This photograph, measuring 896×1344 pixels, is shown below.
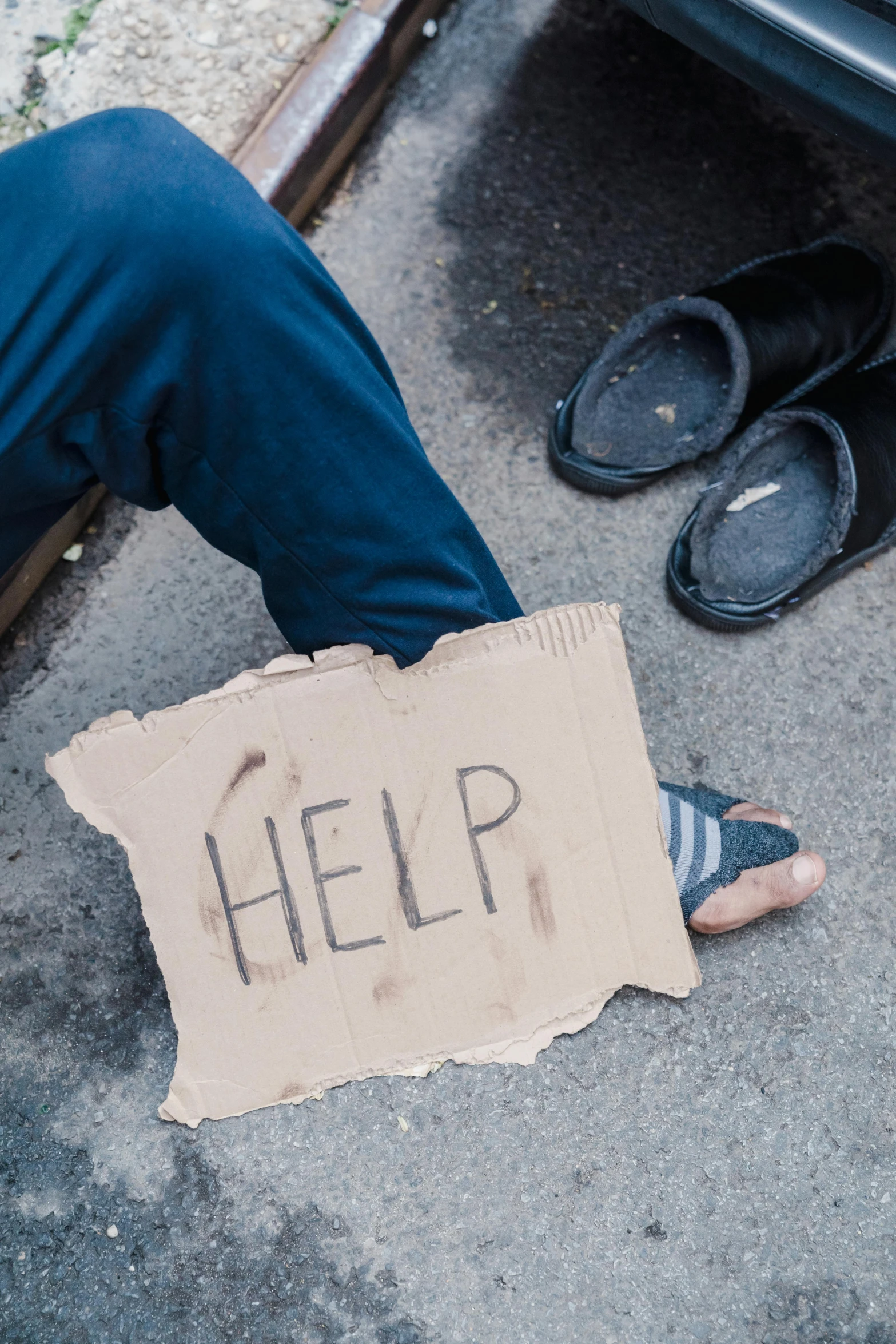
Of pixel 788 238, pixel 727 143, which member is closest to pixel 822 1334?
pixel 788 238

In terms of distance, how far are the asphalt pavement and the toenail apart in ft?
0.25

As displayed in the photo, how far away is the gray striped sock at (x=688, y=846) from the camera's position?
1.15 metres

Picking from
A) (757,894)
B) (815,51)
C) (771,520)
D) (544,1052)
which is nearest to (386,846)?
(544,1052)

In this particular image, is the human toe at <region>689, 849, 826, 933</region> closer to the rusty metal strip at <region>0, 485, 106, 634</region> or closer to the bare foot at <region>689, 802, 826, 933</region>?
the bare foot at <region>689, 802, 826, 933</region>

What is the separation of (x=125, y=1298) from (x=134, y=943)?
0.41 meters

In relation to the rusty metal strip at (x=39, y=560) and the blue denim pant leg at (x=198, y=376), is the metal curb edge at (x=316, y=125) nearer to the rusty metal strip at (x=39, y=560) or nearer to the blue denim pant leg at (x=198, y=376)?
the rusty metal strip at (x=39, y=560)

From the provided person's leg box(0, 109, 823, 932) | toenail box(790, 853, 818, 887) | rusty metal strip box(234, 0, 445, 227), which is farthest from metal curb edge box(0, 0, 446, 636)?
toenail box(790, 853, 818, 887)

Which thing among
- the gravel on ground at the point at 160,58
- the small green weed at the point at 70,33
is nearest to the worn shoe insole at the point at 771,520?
the gravel on ground at the point at 160,58

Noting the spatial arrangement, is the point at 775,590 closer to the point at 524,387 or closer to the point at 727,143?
the point at 524,387

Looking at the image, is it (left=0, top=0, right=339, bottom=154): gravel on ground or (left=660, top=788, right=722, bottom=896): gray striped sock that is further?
(left=0, top=0, right=339, bottom=154): gravel on ground

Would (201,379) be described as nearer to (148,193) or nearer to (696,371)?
(148,193)

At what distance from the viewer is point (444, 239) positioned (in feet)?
4.86

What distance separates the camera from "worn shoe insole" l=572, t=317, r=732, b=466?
4.40ft

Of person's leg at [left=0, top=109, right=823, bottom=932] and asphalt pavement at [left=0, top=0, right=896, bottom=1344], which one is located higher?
person's leg at [left=0, top=109, right=823, bottom=932]
